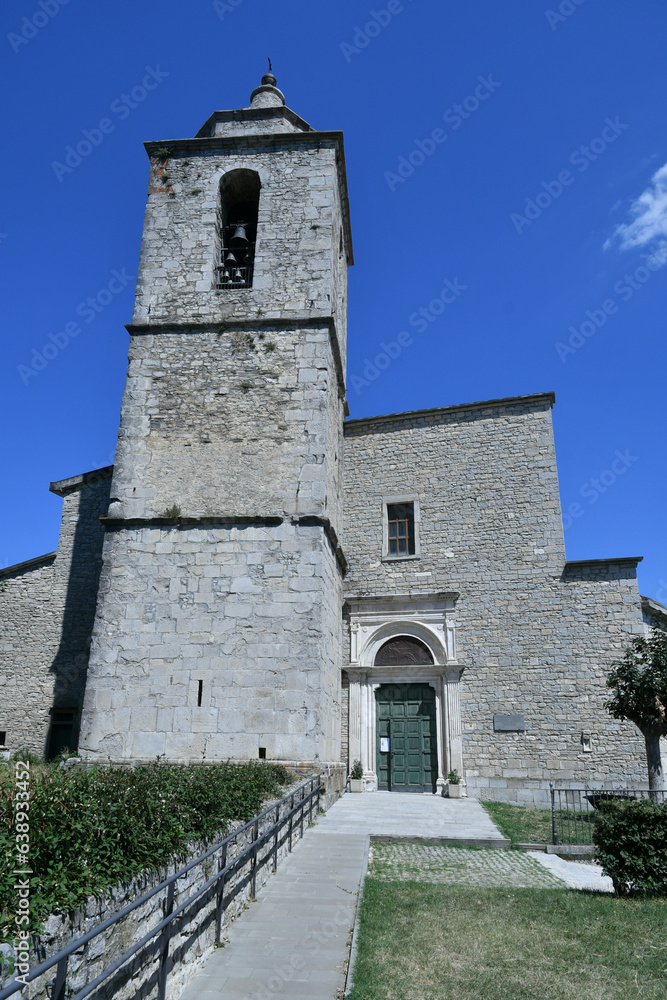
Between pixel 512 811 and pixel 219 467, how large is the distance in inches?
304

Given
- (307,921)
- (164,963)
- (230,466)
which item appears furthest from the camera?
(230,466)

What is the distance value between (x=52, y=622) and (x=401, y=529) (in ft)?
24.3

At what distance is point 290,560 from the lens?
1009 centimetres

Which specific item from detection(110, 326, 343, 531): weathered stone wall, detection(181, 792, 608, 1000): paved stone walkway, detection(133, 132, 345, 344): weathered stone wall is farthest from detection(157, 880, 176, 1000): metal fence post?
detection(133, 132, 345, 344): weathered stone wall

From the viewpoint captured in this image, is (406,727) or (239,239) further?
(406,727)

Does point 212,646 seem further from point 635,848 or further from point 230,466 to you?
point 635,848

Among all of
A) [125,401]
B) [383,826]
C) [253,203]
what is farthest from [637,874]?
[253,203]

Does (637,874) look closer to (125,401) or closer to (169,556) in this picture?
(169,556)

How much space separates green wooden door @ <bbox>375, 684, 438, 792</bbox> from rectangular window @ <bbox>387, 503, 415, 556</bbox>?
2935 millimetres

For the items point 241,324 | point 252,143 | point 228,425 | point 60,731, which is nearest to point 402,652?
point 228,425

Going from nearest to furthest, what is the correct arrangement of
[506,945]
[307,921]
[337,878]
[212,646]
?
[506,945]
[307,921]
[337,878]
[212,646]

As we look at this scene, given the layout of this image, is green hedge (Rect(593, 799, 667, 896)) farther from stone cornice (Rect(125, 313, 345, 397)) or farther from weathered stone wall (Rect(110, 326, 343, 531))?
stone cornice (Rect(125, 313, 345, 397))

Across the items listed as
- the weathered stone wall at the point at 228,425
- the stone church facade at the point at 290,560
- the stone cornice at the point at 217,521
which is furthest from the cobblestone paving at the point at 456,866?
the weathered stone wall at the point at 228,425

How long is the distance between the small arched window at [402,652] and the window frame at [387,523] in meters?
1.71
